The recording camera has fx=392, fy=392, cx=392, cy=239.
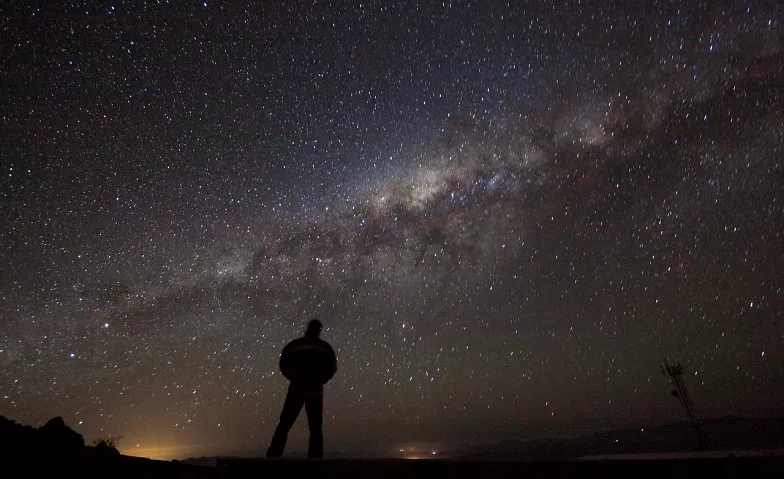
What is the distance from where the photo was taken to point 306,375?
554 cm

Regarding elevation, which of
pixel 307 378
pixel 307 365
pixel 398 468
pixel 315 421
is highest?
pixel 307 365

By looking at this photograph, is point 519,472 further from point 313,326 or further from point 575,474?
point 313,326

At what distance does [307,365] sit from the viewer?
557cm

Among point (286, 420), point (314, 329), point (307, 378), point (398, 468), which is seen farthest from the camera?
point (314, 329)

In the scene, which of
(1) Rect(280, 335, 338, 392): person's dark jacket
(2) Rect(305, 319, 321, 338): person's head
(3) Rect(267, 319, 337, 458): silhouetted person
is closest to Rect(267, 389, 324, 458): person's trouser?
(3) Rect(267, 319, 337, 458): silhouetted person

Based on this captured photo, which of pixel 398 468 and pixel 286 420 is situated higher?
pixel 286 420

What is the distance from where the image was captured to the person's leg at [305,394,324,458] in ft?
17.2

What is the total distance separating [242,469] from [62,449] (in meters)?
1.20

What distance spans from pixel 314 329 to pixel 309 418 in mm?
1248

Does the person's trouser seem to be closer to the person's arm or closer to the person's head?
the person's arm

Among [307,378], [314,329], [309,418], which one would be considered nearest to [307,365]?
[307,378]

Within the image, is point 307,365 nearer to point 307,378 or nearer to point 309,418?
point 307,378

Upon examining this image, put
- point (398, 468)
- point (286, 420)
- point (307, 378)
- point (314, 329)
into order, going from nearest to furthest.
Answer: point (398, 468) → point (286, 420) → point (307, 378) → point (314, 329)

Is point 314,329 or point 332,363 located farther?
point 314,329
